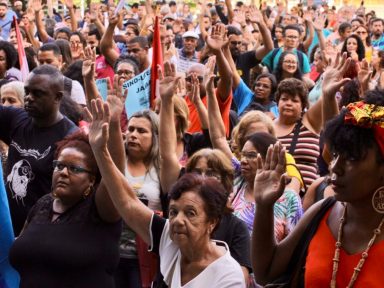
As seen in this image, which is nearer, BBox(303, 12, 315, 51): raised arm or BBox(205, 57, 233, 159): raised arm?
BBox(205, 57, 233, 159): raised arm

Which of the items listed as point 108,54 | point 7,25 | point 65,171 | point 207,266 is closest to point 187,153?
point 65,171

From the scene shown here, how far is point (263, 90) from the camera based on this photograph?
8.01 m

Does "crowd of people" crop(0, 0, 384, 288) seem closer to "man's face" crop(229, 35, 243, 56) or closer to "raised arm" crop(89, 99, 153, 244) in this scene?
"raised arm" crop(89, 99, 153, 244)

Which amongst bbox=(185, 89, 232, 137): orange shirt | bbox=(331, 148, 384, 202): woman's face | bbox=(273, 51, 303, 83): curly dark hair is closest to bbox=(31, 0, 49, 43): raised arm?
bbox=(273, 51, 303, 83): curly dark hair

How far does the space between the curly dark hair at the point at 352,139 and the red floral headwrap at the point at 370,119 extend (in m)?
0.01

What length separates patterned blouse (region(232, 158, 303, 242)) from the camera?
470cm

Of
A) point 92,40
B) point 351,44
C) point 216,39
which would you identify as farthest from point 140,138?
point 92,40

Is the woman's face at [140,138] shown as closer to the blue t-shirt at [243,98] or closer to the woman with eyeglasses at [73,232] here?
→ the woman with eyeglasses at [73,232]

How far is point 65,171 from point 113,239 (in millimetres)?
404

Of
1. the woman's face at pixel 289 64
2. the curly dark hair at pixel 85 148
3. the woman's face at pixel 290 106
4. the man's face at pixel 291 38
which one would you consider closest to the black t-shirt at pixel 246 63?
the man's face at pixel 291 38

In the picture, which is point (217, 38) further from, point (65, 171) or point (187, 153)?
point (65, 171)

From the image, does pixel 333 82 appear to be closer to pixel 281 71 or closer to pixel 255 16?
pixel 281 71

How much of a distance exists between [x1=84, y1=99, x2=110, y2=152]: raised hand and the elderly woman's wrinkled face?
429 millimetres

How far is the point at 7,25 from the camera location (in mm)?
14312
